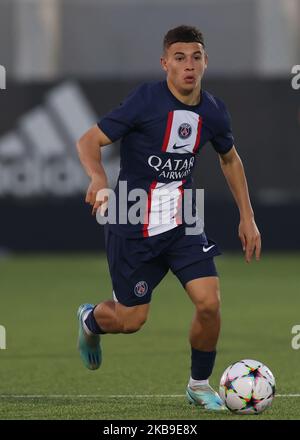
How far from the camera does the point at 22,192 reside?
18.9 meters

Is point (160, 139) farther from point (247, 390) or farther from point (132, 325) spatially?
point (247, 390)

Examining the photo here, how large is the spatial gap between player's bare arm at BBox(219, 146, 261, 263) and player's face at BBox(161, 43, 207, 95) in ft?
1.96

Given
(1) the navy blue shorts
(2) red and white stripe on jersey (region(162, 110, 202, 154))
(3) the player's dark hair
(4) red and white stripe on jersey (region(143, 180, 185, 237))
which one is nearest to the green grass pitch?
(1) the navy blue shorts

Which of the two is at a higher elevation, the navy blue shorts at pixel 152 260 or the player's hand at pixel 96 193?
the player's hand at pixel 96 193

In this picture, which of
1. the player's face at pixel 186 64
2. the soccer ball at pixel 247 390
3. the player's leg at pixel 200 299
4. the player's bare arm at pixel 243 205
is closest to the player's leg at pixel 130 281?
the player's leg at pixel 200 299

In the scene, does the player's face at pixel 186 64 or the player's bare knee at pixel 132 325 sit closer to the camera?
the player's face at pixel 186 64

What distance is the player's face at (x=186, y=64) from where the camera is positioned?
7562 millimetres

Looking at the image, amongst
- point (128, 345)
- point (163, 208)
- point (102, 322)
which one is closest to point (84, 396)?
point (102, 322)

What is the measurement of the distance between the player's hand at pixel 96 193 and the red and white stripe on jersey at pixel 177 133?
2.05ft

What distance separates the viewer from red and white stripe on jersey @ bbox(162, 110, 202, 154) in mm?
7684

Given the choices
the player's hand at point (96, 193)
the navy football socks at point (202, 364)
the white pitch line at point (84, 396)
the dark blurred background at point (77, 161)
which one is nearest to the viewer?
the player's hand at point (96, 193)

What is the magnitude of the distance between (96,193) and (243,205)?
1245mm

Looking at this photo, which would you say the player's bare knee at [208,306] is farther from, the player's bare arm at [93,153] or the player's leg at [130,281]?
the player's bare arm at [93,153]
